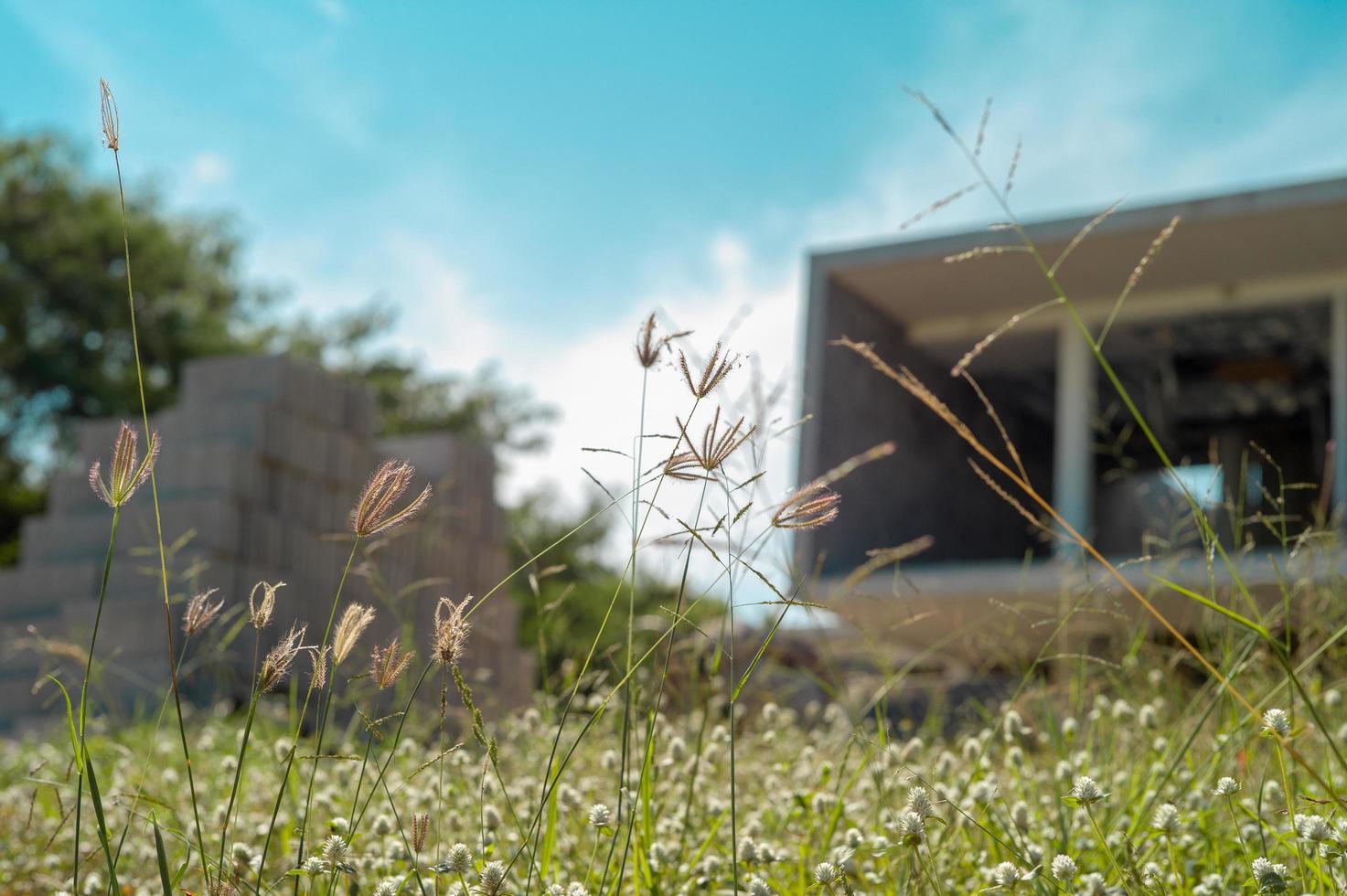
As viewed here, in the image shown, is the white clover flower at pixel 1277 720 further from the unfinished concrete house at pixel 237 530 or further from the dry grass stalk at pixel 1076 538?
the unfinished concrete house at pixel 237 530

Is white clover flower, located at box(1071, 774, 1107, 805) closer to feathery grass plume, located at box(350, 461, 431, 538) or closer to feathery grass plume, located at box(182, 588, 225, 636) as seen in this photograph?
feathery grass plume, located at box(350, 461, 431, 538)

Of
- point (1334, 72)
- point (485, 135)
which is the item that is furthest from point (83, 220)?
point (1334, 72)

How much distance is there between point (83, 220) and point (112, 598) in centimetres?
1358

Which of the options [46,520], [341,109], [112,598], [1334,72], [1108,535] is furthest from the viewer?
[341,109]

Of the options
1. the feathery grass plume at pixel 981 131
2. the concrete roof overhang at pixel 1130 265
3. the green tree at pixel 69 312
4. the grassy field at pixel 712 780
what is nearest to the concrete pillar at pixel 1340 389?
the concrete roof overhang at pixel 1130 265

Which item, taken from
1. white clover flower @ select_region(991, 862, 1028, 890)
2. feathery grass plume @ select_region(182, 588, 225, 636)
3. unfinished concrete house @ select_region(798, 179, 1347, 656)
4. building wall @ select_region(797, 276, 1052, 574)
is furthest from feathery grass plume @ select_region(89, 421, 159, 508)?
building wall @ select_region(797, 276, 1052, 574)

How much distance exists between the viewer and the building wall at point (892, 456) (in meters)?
9.30

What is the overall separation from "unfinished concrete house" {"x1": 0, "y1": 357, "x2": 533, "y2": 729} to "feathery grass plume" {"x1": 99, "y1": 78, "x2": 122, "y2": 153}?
5.71 meters

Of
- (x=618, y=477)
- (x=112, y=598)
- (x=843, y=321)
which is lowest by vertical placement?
(x=112, y=598)

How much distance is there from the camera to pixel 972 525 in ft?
36.6

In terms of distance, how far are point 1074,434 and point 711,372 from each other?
346 inches

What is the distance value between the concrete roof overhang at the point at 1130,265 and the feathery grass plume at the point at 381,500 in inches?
276

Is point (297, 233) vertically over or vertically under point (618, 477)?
over

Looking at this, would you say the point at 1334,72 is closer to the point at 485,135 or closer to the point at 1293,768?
the point at 1293,768
